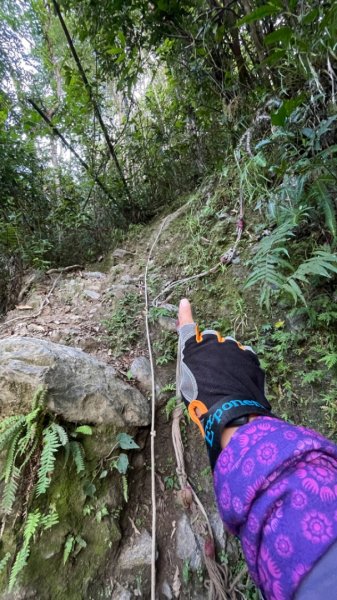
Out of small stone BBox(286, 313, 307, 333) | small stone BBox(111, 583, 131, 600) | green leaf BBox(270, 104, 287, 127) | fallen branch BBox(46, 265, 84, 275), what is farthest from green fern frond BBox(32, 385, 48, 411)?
fallen branch BBox(46, 265, 84, 275)

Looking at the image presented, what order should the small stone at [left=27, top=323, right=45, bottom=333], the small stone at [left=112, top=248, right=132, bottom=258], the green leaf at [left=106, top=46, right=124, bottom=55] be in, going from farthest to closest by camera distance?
the small stone at [left=112, top=248, right=132, bottom=258], the green leaf at [left=106, top=46, right=124, bottom=55], the small stone at [left=27, top=323, right=45, bottom=333]

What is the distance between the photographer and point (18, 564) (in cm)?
131

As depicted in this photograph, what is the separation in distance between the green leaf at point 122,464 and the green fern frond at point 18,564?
529mm

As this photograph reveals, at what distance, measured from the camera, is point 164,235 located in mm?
3822

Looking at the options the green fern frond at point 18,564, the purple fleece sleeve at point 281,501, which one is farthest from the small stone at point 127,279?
the purple fleece sleeve at point 281,501

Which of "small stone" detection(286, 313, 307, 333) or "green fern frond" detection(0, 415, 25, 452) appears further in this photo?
"small stone" detection(286, 313, 307, 333)

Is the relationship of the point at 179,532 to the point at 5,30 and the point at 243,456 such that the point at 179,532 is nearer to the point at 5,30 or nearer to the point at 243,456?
the point at 243,456

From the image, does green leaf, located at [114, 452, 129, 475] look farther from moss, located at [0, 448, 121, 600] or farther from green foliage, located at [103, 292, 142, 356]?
green foliage, located at [103, 292, 142, 356]

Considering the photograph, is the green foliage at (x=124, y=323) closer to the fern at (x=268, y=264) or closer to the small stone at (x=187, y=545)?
the fern at (x=268, y=264)

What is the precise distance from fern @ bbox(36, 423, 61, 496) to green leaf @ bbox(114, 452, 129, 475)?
0.36m

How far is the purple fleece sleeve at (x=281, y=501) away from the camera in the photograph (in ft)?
2.41

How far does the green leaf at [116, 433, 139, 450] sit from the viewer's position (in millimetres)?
1769

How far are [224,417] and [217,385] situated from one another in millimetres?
214

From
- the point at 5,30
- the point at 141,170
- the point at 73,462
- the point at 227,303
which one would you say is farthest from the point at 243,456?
the point at 5,30
